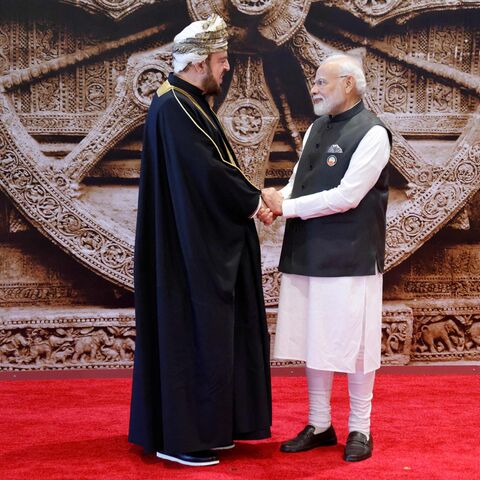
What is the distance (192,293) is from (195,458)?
633mm

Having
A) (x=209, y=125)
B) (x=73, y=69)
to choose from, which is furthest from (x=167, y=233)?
(x=73, y=69)

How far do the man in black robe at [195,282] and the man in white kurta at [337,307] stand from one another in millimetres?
169

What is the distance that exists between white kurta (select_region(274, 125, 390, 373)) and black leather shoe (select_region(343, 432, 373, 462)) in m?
0.28

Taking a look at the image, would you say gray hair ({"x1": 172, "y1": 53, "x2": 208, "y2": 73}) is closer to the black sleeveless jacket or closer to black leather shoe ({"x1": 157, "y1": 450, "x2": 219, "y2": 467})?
the black sleeveless jacket

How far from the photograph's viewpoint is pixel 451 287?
5.48 meters

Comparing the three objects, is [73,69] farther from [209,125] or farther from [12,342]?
[209,125]

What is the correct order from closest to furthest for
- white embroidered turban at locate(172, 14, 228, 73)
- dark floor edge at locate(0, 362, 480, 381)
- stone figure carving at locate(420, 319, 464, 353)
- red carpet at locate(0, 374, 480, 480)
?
red carpet at locate(0, 374, 480, 480) < white embroidered turban at locate(172, 14, 228, 73) < dark floor edge at locate(0, 362, 480, 381) < stone figure carving at locate(420, 319, 464, 353)

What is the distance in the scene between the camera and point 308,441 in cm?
349

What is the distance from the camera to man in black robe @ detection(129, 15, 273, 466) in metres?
3.24

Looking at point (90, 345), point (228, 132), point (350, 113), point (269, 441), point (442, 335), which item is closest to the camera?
point (350, 113)

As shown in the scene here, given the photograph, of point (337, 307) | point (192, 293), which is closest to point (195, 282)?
point (192, 293)

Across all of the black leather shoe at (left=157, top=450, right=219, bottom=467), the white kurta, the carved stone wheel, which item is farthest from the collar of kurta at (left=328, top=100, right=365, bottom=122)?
the carved stone wheel

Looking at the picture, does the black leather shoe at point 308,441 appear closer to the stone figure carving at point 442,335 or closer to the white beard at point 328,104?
the white beard at point 328,104

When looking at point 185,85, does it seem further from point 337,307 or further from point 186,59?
point 337,307
